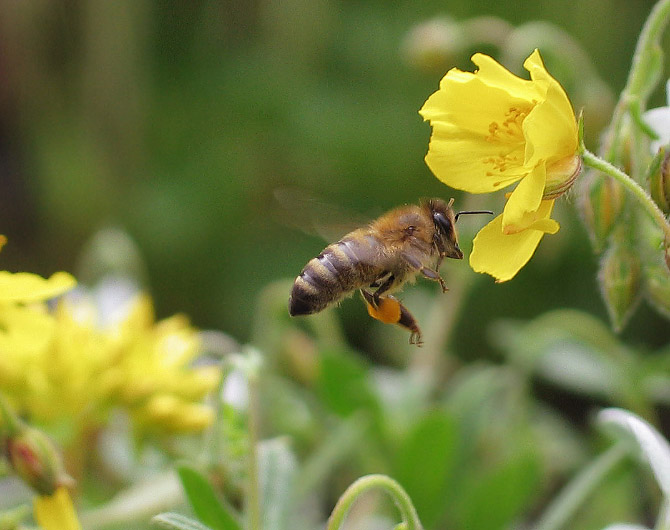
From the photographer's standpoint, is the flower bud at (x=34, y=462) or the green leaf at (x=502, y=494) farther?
the green leaf at (x=502, y=494)

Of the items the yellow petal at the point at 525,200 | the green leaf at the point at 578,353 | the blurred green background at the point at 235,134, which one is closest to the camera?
the yellow petal at the point at 525,200

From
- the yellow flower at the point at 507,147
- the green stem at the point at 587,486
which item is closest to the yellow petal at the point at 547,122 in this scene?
the yellow flower at the point at 507,147

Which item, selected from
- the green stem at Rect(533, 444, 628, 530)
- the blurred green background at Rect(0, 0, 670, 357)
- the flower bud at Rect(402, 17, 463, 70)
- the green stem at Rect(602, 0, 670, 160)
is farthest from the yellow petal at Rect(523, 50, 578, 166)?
the blurred green background at Rect(0, 0, 670, 357)

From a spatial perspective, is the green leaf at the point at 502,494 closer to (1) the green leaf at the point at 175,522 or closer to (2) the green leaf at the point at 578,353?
(2) the green leaf at the point at 578,353

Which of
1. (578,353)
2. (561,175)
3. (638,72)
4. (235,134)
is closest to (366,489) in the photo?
(561,175)

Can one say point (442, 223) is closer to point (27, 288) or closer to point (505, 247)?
point (505, 247)

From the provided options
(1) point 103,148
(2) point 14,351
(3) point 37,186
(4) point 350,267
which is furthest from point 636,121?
(3) point 37,186

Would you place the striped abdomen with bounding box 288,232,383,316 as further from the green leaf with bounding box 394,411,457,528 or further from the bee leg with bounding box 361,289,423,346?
the green leaf with bounding box 394,411,457,528
